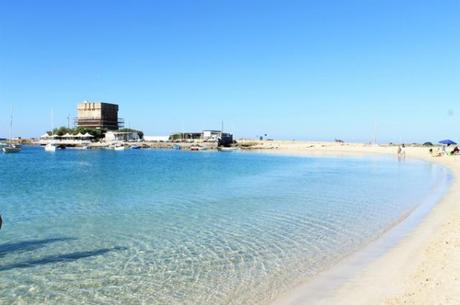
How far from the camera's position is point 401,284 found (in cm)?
989

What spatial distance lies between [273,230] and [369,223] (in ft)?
14.2

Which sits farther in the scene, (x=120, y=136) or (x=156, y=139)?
(x=156, y=139)

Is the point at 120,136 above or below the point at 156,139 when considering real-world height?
above

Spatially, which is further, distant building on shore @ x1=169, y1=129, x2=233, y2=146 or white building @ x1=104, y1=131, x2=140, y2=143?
white building @ x1=104, y1=131, x2=140, y2=143

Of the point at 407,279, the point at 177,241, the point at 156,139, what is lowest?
the point at 177,241

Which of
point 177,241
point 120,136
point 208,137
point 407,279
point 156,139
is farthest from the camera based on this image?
point 156,139

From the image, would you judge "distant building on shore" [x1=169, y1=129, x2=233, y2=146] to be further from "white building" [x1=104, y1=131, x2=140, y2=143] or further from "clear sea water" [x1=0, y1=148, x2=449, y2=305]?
"clear sea water" [x1=0, y1=148, x2=449, y2=305]

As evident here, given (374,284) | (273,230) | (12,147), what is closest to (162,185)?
(273,230)

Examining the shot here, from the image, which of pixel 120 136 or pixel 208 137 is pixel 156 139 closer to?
pixel 120 136

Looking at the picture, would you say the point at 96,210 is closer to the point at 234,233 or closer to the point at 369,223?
the point at 234,233

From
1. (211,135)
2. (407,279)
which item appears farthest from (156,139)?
(407,279)

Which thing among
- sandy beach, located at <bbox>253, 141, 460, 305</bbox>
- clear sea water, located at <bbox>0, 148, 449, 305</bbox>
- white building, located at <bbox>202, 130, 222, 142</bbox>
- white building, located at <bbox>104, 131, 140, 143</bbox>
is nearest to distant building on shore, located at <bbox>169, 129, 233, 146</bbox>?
white building, located at <bbox>202, 130, 222, 142</bbox>

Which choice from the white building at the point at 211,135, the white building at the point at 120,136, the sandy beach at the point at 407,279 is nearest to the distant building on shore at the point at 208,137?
the white building at the point at 211,135

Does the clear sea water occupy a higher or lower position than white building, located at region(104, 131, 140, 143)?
lower
